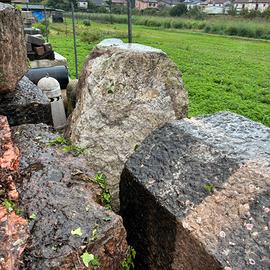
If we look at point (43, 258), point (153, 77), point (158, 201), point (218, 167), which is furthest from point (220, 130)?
point (43, 258)

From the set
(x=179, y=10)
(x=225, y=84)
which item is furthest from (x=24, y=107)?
(x=179, y=10)

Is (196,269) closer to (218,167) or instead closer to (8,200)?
(218,167)

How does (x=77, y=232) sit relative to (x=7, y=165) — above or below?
below

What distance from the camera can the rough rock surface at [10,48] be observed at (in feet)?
8.31

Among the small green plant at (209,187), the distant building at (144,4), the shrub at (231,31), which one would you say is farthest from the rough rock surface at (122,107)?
the distant building at (144,4)

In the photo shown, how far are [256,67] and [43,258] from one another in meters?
13.2

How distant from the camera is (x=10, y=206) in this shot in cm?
167

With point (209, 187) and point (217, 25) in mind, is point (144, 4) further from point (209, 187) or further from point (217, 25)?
point (209, 187)

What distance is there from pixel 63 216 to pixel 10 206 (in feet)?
0.82

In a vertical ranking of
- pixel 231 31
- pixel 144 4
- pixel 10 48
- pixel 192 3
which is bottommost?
pixel 192 3

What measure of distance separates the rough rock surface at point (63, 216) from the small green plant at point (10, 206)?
0.12 ft

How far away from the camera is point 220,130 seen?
219 cm

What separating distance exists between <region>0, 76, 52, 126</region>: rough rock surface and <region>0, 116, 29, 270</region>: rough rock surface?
835 millimetres

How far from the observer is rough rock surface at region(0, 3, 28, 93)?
2.53 m
